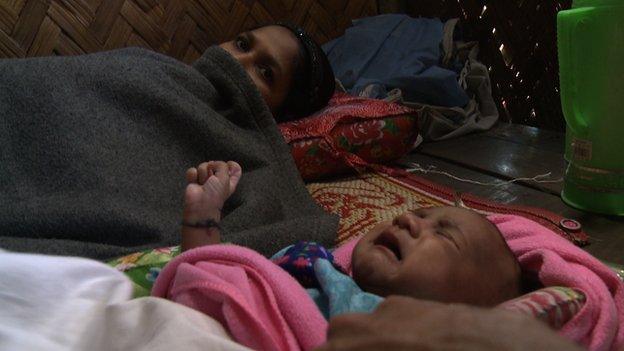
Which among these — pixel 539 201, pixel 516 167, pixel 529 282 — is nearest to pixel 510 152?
pixel 516 167

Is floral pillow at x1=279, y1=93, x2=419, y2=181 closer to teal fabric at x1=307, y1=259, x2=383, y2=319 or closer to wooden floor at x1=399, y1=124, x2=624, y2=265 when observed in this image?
wooden floor at x1=399, y1=124, x2=624, y2=265

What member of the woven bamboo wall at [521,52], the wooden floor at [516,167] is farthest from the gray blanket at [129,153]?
the woven bamboo wall at [521,52]

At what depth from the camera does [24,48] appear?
1.61 m

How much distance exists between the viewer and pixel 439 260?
1.96ft

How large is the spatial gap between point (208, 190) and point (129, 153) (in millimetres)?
274

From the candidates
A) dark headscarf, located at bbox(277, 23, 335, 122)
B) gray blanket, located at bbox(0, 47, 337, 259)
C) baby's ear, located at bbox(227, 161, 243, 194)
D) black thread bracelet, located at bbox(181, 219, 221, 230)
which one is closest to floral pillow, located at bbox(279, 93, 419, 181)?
dark headscarf, located at bbox(277, 23, 335, 122)

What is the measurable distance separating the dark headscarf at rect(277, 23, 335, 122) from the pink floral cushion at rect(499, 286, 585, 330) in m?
0.99

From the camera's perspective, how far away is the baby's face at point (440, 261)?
0.59 meters

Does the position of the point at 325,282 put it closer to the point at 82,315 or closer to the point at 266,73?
the point at 82,315

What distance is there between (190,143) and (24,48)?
0.86 m

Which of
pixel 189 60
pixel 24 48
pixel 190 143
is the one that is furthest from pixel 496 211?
pixel 24 48

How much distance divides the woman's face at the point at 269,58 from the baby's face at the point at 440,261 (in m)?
0.80

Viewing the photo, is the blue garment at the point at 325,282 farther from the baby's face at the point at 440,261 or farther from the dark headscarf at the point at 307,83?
the dark headscarf at the point at 307,83

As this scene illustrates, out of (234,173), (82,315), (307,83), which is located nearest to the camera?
(82,315)
